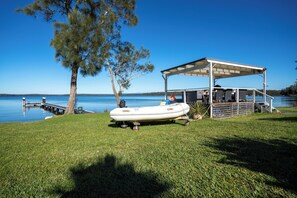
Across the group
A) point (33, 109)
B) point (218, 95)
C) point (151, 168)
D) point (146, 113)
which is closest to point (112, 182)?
point (151, 168)

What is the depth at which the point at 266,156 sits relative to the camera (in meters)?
3.03

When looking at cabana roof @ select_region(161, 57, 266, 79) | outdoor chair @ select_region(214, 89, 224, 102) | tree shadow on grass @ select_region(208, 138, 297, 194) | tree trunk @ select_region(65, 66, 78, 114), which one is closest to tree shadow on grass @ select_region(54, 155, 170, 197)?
tree shadow on grass @ select_region(208, 138, 297, 194)

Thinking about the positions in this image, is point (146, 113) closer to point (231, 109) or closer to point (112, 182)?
point (112, 182)

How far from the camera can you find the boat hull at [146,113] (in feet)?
18.7

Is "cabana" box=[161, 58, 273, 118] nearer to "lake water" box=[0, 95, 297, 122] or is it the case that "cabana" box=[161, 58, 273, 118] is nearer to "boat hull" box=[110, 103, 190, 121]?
"boat hull" box=[110, 103, 190, 121]

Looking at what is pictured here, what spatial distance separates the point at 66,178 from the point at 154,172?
1.23 meters

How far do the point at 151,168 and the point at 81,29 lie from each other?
9.91 m

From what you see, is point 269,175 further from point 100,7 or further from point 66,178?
point 100,7

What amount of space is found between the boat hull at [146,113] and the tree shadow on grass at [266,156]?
220 cm

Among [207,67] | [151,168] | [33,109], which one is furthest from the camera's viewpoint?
[33,109]

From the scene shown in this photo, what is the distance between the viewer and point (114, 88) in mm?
14945

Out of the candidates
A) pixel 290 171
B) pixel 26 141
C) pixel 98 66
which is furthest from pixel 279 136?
pixel 98 66

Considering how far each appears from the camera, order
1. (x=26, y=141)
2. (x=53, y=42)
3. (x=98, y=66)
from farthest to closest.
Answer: (x=98, y=66) < (x=53, y=42) < (x=26, y=141)

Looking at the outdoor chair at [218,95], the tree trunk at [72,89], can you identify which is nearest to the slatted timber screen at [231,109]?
the outdoor chair at [218,95]
